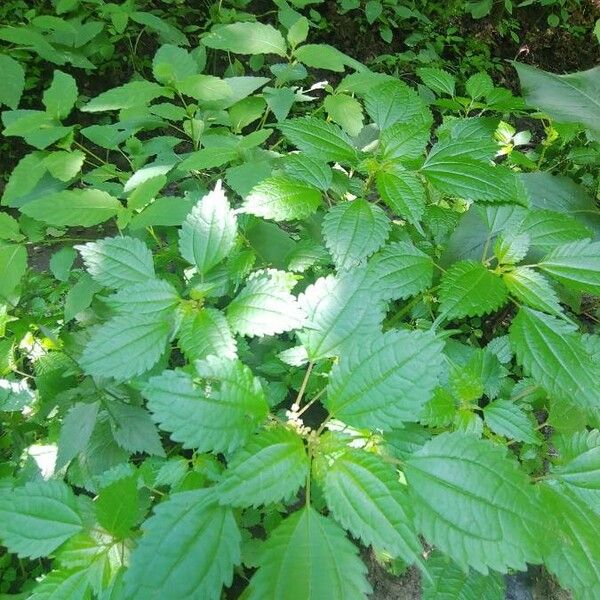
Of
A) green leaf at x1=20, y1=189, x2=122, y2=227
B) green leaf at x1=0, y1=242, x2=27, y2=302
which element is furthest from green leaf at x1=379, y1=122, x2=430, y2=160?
green leaf at x1=0, y1=242, x2=27, y2=302

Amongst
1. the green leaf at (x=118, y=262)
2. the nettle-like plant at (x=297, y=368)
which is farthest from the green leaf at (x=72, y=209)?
the green leaf at (x=118, y=262)

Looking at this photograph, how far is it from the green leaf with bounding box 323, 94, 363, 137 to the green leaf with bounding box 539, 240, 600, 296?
2.44 feet

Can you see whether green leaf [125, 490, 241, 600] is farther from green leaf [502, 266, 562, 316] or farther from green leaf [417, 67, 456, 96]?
green leaf [417, 67, 456, 96]

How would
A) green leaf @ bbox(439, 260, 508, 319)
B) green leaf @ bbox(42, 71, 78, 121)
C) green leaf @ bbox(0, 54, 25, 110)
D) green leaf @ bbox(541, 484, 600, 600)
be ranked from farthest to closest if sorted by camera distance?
green leaf @ bbox(0, 54, 25, 110) → green leaf @ bbox(42, 71, 78, 121) → green leaf @ bbox(439, 260, 508, 319) → green leaf @ bbox(541, 484, 600, 600)

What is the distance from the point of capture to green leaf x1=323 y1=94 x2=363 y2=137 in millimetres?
1518

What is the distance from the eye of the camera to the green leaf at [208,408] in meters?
0.69

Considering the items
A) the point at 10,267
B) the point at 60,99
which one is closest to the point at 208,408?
the point at 10,267

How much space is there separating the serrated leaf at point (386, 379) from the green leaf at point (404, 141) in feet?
1.60

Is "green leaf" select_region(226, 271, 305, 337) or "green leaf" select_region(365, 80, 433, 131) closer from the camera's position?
"green leaf" select_region(226, 271, 305, 337)

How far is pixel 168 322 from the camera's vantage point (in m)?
0.90

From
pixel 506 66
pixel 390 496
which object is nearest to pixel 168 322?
pixel 390 496

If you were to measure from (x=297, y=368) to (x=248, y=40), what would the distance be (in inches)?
44.4

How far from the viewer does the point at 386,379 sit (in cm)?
73

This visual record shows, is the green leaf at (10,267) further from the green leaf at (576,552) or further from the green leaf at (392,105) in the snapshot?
the green leaf at (576,552)
